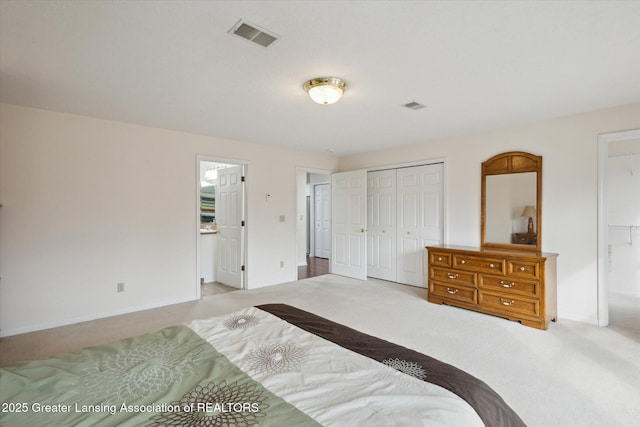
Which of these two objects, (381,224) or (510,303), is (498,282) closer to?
(510,303)

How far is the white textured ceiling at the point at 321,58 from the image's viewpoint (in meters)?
1.76

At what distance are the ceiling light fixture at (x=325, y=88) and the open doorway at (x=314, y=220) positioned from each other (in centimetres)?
462

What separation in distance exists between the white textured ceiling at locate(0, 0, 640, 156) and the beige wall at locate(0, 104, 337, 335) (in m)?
0.34

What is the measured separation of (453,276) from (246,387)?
348cm

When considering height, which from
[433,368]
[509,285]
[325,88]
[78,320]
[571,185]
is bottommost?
[78,320]

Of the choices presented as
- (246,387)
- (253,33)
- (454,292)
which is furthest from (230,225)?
(246,387)

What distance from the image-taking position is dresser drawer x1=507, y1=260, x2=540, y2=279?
3.30m

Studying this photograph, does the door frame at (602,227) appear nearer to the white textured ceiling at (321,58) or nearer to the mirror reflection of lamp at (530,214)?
the white textured ceiling at (321,58)

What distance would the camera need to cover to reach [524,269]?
11.1 feet

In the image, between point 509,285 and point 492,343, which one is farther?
point 509,285

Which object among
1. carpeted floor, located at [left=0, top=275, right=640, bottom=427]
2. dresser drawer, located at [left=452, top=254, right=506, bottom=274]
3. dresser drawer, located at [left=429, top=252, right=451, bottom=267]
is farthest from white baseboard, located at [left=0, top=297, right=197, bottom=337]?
dresser drawer, located at [left=452, top=254, right=506, bottom=274]

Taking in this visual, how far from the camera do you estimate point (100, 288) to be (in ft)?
12.1

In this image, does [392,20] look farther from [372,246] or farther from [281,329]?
[372,246]

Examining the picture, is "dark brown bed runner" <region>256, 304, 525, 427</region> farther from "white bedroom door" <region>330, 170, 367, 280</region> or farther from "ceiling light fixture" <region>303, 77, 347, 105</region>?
"white bedroom door" <region>330, 170, 367, 280</region>
